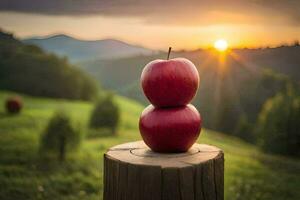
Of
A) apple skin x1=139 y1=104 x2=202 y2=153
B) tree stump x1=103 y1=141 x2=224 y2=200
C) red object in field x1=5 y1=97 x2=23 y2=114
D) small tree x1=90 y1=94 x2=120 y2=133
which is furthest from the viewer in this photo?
red object in field x1=5 y1=97 x2=23 y2=114

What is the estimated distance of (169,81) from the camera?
3158 millimetres

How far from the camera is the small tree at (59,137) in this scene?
1011 centimetres

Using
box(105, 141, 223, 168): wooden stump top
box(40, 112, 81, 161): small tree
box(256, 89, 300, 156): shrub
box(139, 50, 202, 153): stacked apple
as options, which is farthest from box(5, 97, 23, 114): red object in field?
box(139, 50, 202, 153): stacked apple

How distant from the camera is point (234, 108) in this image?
1555cm

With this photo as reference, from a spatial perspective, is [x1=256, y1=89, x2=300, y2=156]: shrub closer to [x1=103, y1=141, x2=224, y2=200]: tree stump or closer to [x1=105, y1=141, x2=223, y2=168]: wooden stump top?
[x1=105, y1=141, x2=223, y2=168]: wooden stump top

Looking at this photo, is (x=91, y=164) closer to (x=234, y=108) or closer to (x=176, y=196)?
(x=234, y=108)

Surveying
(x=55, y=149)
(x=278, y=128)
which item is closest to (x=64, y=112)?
(x=55, y=149)

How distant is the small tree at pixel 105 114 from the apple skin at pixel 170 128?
9.09 m

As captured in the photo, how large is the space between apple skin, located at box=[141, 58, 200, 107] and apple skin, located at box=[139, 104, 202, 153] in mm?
72

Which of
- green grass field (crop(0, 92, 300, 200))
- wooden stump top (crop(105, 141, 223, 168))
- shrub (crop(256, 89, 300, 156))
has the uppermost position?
wooden stump top (crop(105, 141, 223, 168))

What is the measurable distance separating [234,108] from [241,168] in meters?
4.64

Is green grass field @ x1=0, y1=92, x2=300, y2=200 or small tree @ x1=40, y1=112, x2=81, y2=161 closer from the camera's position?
green grass field @ x1=0, y1=92, x2=300, y2=200

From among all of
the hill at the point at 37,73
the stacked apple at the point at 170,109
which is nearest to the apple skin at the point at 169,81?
the stacked apple at the point at 170,109

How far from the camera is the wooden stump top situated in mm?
2873
